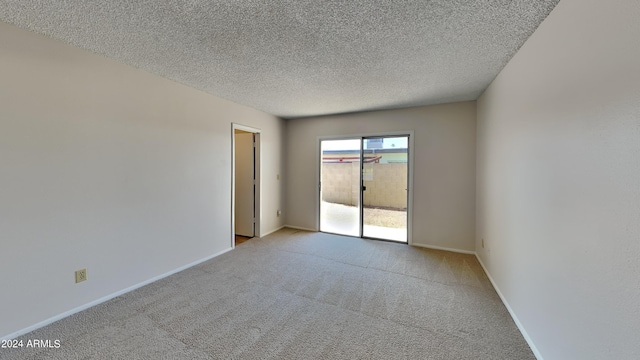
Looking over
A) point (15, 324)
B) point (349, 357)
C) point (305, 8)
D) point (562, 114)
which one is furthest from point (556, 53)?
point (15, 324)

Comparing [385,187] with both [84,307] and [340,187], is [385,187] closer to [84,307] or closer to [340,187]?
[340,187]

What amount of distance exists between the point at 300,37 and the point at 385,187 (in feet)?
10.0

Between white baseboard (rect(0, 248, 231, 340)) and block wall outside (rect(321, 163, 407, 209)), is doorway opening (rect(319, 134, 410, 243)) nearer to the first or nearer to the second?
block wall outside (rect(321, 163, 407, 209))

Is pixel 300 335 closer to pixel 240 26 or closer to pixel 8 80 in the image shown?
pixel 240 26

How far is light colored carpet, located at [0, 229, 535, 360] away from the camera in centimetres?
168

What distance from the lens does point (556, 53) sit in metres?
1.47

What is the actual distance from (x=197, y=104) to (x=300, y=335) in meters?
3.07

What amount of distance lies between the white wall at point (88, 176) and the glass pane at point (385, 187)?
9.20 ft

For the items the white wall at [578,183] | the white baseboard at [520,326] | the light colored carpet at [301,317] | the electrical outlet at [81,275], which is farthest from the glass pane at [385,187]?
the electrical outlet at [81,275]

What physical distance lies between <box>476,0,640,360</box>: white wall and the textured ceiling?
1.42 feet

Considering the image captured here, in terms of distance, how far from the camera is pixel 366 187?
4.40m

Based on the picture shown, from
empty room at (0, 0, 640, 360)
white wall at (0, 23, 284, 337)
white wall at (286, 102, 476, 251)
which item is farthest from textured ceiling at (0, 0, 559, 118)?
white wall at (286, 102, 476, 251)

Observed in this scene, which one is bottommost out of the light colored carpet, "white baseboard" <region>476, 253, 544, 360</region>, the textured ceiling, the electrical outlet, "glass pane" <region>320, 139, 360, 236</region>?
the light colored carpet

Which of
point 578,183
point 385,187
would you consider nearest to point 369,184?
point 385,187
